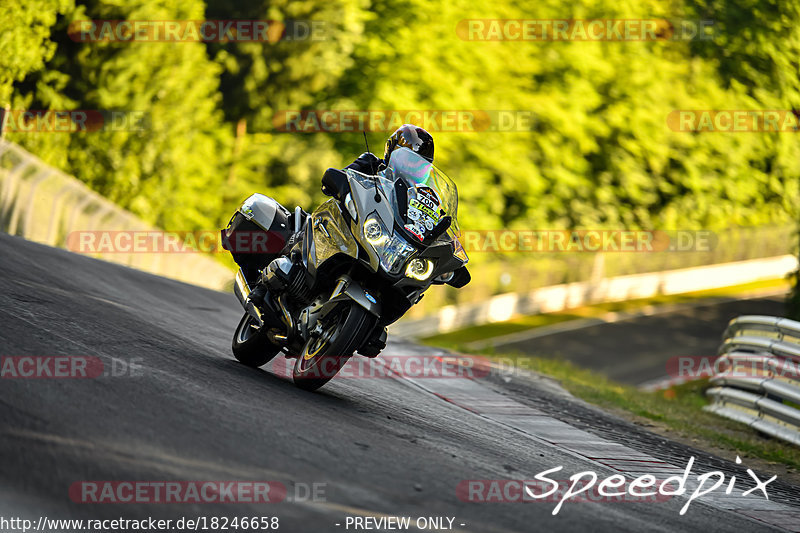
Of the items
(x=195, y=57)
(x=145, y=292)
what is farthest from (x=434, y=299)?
(x=145, y=292)

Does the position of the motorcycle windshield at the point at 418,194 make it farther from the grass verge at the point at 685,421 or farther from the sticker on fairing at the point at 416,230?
the grass verge at the point at 685,421

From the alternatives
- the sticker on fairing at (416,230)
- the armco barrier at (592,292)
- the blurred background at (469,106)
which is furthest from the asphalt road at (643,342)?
the sticker on fairing at (416,230)

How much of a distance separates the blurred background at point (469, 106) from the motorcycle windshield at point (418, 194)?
12.1 meters

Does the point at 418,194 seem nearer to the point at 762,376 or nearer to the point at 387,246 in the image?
the point at 387,246

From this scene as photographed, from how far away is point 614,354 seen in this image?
3484 centimetres

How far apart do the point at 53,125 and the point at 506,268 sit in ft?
67.1

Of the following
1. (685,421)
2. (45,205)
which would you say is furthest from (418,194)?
(45,205)

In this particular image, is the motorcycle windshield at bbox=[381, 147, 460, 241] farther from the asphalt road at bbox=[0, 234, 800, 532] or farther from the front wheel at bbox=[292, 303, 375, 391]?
the asphalt road at bbox=[0, 234, 800, 532]

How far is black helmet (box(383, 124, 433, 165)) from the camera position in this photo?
8016mm

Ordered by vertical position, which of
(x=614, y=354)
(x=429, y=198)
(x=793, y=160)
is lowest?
(x=614, y=354)

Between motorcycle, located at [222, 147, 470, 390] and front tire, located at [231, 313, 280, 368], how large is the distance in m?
0.09

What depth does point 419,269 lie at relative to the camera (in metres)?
7.54

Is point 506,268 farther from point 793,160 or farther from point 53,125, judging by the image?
point 53,125

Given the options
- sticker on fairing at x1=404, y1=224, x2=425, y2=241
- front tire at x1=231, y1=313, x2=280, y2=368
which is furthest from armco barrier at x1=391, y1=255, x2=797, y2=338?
sticker on fairing at x1=404, y1=224, x2=425, y2=241
